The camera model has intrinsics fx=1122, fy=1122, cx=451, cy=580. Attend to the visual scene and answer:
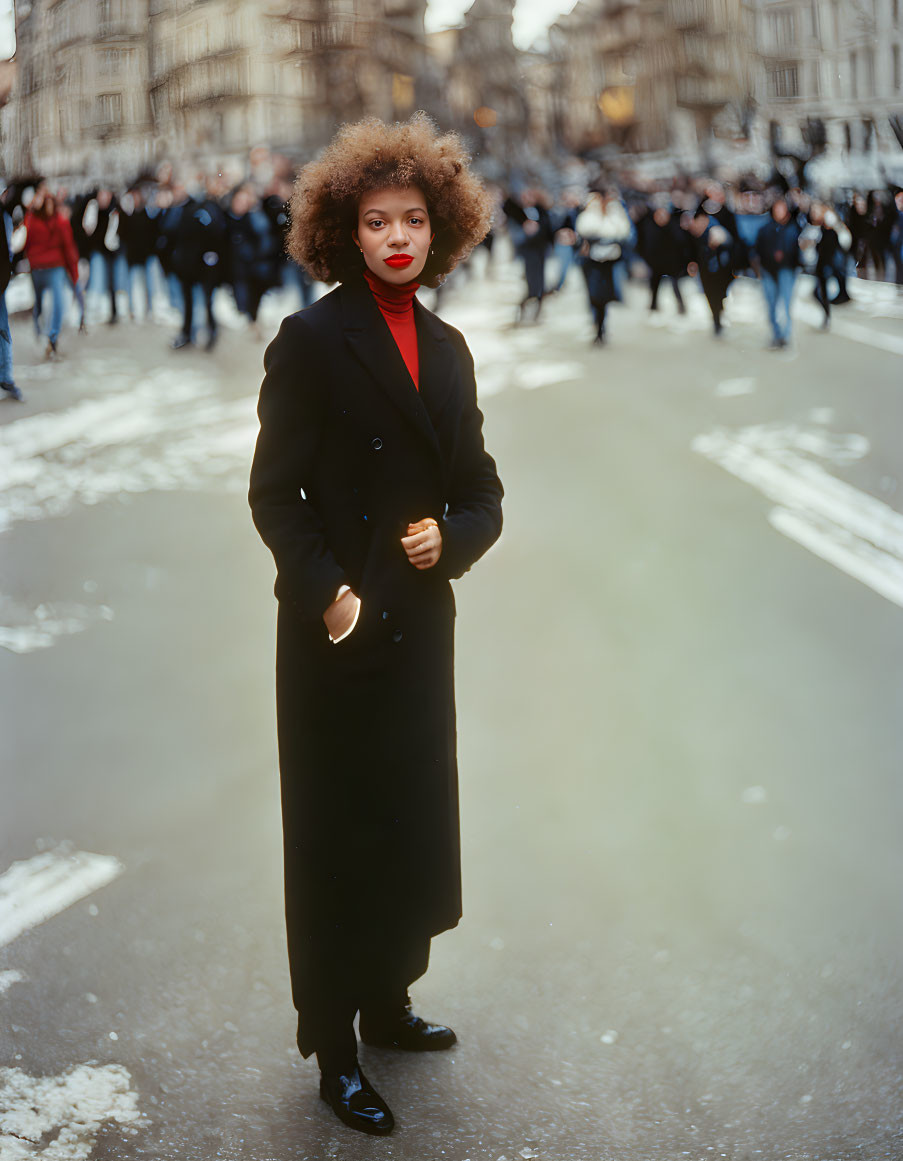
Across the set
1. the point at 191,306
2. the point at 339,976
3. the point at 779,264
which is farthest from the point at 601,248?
the point at 339,976

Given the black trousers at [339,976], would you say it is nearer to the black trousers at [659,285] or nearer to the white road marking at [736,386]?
the white road marking at [736,386]

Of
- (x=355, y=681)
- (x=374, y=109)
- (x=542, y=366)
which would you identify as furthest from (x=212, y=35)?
(x=355, y=681)

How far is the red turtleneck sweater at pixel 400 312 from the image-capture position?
181 cm

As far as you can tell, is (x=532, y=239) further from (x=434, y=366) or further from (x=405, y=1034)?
(x=405, y=1034)

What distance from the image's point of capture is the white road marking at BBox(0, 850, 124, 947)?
2279mm

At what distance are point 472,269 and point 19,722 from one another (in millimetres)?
1499

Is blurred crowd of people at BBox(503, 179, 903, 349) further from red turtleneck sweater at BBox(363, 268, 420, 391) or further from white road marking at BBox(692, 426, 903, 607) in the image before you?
red turtleneck sweater at BBox(363, 268, 420, 391)

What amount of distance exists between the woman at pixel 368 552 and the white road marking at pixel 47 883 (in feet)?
1.85

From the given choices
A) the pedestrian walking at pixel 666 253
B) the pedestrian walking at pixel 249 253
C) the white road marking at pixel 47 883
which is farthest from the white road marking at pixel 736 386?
the white road marking at pixel 47 883

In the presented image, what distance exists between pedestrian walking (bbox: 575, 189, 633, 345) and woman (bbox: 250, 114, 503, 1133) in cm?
133

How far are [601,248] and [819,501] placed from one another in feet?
3.14

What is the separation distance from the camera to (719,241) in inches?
124

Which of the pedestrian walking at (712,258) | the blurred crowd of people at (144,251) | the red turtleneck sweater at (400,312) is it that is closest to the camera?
the red turtleneck sweater at (400,312)

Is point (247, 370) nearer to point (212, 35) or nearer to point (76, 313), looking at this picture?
point (76, 313)
